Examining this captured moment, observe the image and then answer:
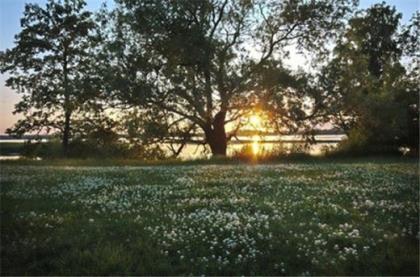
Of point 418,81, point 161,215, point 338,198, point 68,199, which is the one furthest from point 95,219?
point 418,81

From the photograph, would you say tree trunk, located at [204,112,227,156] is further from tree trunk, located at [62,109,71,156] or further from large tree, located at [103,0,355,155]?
tree trunk, located at [62,109,71,156]

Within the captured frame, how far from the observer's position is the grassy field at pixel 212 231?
Answer: 25.9 feet

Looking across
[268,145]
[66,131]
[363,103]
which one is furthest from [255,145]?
[66,131]

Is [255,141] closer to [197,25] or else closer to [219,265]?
[197,25]

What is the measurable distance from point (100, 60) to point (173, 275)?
35522mm

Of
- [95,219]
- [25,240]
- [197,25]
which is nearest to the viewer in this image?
[25,240]

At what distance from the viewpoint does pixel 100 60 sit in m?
→ 41.2

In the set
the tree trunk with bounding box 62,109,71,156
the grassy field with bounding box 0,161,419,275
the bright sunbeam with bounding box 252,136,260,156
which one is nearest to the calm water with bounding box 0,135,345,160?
the bright sunbeam with bounding box 252,136,260,156

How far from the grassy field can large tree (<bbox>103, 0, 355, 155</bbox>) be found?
25.5 m

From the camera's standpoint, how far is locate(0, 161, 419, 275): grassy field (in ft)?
25.9

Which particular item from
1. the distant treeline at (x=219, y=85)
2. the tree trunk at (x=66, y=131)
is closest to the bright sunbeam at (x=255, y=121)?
the distant treeline at (x=219, y=85)

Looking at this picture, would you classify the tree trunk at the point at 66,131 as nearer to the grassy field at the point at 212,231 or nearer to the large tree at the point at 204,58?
the large tree at the point at 204,58

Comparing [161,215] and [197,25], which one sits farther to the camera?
[197,25]

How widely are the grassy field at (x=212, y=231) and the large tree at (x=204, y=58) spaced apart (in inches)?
1004
